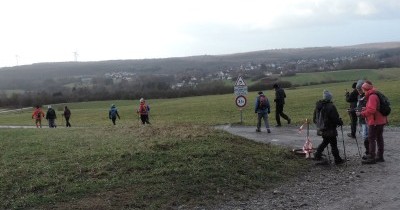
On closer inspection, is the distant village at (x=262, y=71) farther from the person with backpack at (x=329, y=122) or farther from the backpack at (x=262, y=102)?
the person with backpack at (x=329, y=122)

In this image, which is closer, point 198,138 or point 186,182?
point 186,182

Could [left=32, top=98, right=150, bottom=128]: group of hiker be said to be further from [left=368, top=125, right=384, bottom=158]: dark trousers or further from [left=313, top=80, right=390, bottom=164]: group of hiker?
[left=368, top=125, right=384, bottom=158]: dark trousers

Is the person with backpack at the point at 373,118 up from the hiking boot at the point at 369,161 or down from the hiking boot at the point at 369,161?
up

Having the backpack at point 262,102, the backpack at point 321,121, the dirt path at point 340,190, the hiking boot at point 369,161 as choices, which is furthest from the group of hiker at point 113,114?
the hiking boot at point 369,161

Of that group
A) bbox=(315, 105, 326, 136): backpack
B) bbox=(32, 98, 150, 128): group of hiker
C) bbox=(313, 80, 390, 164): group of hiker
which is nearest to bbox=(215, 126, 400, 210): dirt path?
bbox=(313, 80, 390, 164): group of hiker

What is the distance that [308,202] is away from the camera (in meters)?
10.1

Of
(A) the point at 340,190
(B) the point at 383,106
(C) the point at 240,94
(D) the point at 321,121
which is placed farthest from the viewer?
(C) the point at 240,94

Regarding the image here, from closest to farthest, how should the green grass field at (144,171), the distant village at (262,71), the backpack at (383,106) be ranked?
the green grass field at (144,171) → the backpack at (383,106) → the distant village at (262,71)

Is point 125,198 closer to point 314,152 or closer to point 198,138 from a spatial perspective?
point 198,138

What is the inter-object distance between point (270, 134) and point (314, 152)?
7.16 meters

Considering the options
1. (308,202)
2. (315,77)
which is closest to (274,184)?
(308,202)

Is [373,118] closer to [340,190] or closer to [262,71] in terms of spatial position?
[340,190]

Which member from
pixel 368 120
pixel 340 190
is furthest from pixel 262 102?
→ pixel 340 190

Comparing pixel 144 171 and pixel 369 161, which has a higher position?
pixel 144 171
